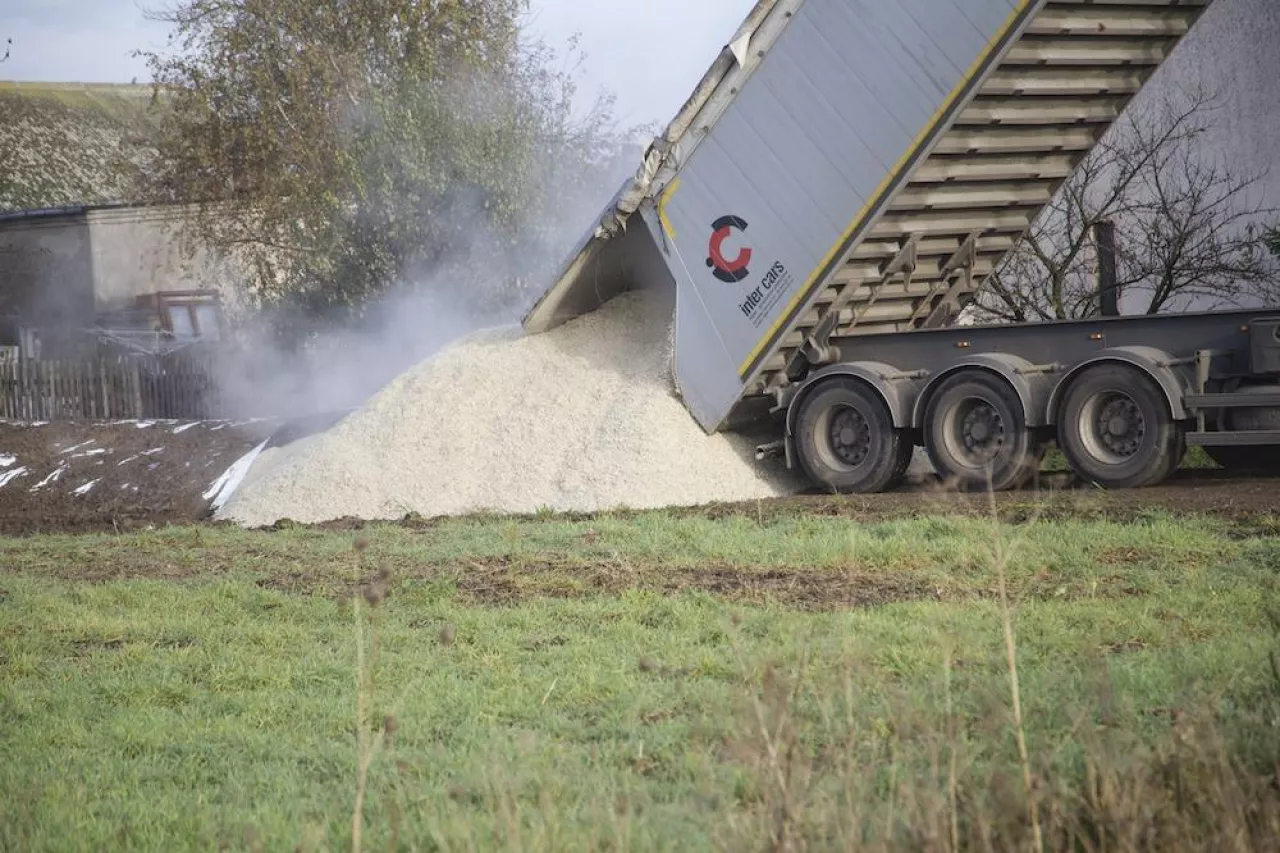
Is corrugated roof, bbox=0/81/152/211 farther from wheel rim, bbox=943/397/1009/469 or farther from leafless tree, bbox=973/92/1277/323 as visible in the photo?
wheel rim, bbox=943/397/1009/469

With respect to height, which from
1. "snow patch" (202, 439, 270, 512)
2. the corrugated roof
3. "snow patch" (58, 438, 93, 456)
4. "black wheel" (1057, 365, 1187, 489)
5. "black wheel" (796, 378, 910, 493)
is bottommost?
"black wheel" (1057, 365, 1187, 489)

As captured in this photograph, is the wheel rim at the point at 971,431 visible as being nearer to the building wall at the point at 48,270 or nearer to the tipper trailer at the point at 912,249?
the tipper trailer at the point at 912,249

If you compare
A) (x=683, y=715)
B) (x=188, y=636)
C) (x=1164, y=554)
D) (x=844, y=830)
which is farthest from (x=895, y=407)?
(x=844, y=830)

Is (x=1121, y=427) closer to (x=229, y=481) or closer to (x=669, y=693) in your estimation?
(x=669, y=693)

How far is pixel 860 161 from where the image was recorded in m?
12.9

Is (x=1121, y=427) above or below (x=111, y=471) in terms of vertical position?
below

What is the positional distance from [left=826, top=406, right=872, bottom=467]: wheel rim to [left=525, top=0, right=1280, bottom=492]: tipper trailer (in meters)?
0.02

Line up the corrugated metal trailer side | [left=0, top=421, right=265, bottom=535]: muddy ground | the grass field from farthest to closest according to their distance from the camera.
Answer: [left=0, top=421, right=265, bottom=535]: muddy ground < the corrugated metal trailer side < the grass field

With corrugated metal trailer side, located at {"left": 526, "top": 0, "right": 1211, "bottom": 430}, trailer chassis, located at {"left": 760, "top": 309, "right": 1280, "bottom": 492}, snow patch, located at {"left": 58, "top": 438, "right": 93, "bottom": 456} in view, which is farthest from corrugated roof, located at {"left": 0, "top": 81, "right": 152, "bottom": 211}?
trailer chassis, located at {"left": 760, "top": 309, "right": 1280, "bottom": 492}

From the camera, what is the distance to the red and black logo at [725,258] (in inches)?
540

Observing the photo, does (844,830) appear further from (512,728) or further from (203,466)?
(203,466)

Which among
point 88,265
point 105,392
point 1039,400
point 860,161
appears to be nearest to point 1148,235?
point 1039,400

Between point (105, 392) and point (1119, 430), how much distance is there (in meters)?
17.4

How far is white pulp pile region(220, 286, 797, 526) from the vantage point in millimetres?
14055
